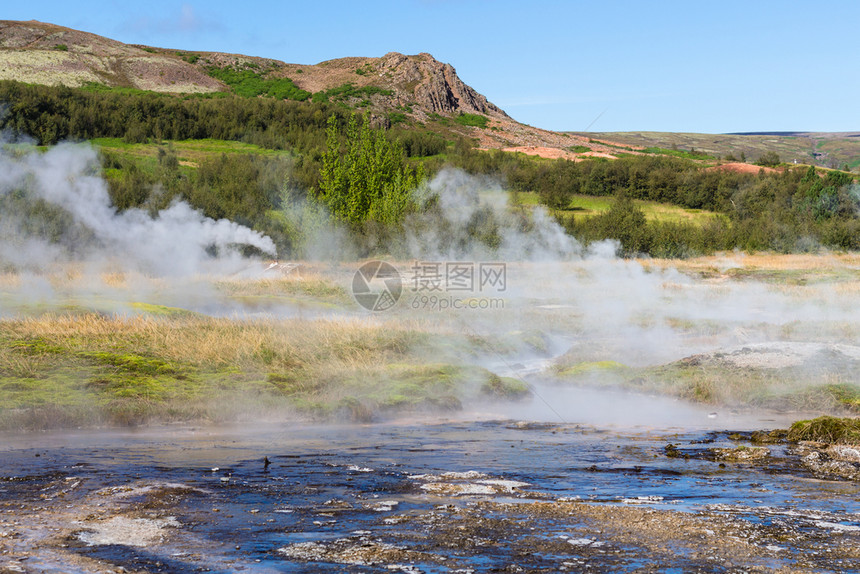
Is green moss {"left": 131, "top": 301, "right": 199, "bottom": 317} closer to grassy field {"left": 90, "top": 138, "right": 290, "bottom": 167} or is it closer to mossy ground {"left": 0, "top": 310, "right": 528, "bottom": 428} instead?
mossy ground {"left": 0, "top": 310, "right": 528, "bottom": 428}

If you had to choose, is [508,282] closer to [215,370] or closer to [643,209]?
[215,370]

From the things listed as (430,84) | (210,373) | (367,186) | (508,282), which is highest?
(430,84)

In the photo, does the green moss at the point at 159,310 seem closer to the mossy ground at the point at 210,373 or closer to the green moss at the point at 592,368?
the mossy ground at the point at 210,373

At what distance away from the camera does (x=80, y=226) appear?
103 feet

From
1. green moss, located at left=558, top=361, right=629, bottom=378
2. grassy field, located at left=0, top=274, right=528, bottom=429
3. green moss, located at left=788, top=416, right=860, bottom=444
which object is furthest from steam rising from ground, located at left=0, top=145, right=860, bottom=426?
green moss, located at left=788, top=416, right=860, bottom=444

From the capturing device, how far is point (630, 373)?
18688 mm

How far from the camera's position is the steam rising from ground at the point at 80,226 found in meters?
29.4

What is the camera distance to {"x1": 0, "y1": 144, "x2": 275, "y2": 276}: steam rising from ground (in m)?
29.4

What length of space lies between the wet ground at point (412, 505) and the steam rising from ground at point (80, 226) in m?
19.6

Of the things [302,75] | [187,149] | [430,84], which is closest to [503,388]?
[187,149]

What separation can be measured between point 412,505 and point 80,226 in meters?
26.8

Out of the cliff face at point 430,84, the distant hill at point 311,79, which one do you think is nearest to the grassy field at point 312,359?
the distant hill at point 311,79

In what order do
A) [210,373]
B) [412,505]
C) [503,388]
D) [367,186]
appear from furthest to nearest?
[367,186] → [503,388] → [210,373] → [412,505]

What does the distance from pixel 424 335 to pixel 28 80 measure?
89.4 meters
